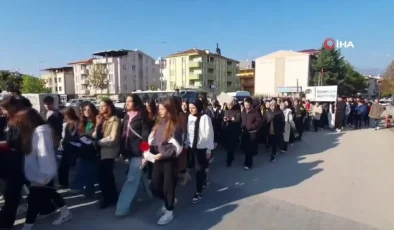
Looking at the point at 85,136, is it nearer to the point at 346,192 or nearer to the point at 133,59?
the point at 346,192

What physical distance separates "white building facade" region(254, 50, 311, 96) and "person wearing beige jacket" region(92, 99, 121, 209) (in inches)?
2238

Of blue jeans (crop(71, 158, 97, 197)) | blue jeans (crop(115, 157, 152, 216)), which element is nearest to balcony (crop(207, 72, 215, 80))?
blue jeans (crop(71, 158, 97, 197))

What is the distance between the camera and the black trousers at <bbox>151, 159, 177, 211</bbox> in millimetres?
3676

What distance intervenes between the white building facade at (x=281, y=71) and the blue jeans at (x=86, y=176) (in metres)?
56.7

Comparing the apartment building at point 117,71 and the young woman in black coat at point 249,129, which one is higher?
the apartment building at point 117,71

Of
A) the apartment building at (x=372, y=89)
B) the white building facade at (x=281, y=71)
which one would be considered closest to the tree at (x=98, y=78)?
the white building facade at (x=281, y=71)

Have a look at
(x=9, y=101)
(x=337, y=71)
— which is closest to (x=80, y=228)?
(x=9, y=101)

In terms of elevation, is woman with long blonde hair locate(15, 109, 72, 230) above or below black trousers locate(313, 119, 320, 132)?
above

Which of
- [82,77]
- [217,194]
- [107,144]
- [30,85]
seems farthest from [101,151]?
[82,77]

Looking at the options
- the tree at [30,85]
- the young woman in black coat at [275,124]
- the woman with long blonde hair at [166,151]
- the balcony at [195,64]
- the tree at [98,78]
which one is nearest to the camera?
the woman with long blonde hair at [166,151]

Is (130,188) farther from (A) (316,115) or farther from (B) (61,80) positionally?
(B) (61,80)

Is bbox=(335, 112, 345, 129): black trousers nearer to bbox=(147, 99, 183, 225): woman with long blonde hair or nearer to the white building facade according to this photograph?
bbox=(147, 99, 183, 225): woman with long blonde hair

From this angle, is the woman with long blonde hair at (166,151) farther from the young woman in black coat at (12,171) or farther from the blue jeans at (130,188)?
the young woman in black coat at (12,171)

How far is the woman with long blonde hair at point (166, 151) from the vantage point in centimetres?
362
